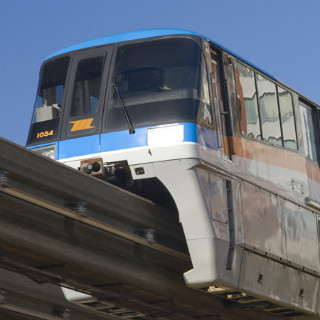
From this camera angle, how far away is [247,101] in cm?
996

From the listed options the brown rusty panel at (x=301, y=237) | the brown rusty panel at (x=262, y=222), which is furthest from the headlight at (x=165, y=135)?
the brown rusty panel at (x=301, y=237)

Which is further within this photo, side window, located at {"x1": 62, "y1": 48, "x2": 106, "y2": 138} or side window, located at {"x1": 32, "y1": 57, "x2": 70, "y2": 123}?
side window, located at {"x1": 32, "y1": 57, "x2": 70, "y2": 123}

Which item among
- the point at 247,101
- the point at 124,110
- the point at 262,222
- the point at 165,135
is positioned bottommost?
the point at 262,222

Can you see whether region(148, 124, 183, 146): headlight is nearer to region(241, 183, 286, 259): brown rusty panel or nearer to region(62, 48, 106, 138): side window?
region(62, 48, 106, 138): side window

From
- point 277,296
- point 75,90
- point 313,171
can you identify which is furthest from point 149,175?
point 313,171

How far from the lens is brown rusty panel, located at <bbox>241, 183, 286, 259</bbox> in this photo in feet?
30.3

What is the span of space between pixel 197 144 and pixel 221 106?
2.95 ft

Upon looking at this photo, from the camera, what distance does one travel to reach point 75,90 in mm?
9578

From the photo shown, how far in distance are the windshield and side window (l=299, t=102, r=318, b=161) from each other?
2.59m

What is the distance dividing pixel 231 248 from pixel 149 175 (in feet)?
3.64

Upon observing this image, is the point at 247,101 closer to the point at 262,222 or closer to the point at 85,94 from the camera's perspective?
the point at 262,222

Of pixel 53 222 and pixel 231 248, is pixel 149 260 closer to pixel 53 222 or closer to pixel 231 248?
pixel 231 248

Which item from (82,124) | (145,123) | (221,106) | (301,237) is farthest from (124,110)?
(301,237)

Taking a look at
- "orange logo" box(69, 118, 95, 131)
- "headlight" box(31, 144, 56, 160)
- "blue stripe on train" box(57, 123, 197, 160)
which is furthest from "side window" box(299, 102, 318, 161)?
"headlight" box(31, 144, 56, 160)
